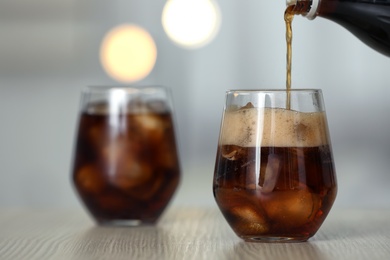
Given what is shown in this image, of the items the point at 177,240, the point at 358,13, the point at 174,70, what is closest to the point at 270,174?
the point at 177,240

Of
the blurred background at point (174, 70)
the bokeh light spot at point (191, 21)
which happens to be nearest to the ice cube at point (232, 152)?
the blurred background at point (174, 70)

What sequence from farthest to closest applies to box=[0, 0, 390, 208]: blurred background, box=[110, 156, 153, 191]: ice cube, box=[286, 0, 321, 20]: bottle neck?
box=[0, 0, 390, 208]: blurred background < box=[110, 156, 153, 191]: ice cube < box=[286, 0, 321, 20]: bottle neck

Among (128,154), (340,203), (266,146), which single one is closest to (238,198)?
(266,146)

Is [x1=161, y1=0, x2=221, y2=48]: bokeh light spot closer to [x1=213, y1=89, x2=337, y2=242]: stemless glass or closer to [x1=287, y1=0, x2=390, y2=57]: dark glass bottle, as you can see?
[x1=287, y1=0, x2=390, y2=57]: dark glass bottle

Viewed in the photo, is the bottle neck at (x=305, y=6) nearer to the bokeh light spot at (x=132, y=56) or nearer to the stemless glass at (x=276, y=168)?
the stemless glass at (x=276, y=168)

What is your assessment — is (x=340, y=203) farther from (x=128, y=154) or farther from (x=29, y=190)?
(x=128, y=154)

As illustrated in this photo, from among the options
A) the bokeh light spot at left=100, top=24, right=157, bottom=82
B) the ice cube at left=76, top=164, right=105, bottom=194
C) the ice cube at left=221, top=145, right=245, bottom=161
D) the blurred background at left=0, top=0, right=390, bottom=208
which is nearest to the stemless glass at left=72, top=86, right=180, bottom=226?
the ice cube at left=76, top=164, right=105, bottom=194
